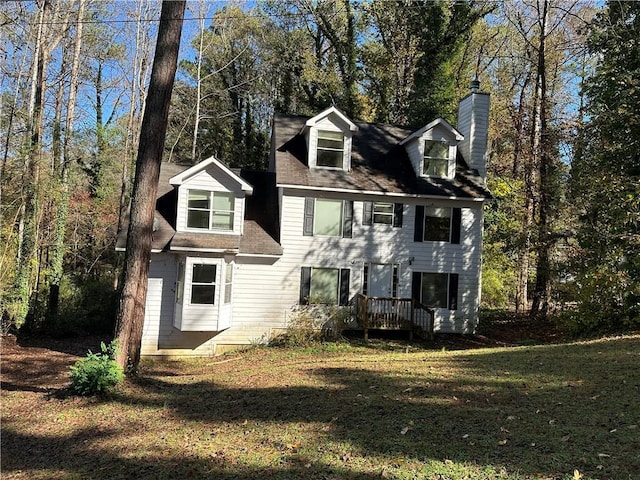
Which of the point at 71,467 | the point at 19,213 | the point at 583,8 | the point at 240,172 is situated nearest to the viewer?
the point at 71,467

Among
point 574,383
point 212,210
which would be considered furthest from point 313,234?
point 574,383

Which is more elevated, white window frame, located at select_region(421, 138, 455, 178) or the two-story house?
white window frame, located at select_region(421, 138, 455, 178)

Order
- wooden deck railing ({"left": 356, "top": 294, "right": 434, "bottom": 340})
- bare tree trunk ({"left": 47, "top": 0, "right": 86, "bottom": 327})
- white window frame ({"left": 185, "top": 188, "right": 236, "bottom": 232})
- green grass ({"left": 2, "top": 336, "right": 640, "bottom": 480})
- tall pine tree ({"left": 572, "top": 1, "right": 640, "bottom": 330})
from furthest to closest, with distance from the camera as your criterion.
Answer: bare tree trunk ({"left": 47, "top": 0, "right": 86, "bottom": 327}), wooden deck railing ({"left": 356, "top": 294, "right": 434, "bottom": 340}), white window frame ({"left": 185, "top": 188, "right": 236, "bottom": 232}), tall pine tree ({"left": 572, "top": 1, "right": 640, "bottom": 330}), green grass ({"left": 2, "top": 336, "right": 640, "bottom": 480})

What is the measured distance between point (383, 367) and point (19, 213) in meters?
12.6

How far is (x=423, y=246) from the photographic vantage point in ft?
55.7

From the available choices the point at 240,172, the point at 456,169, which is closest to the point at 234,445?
the point at 240,172

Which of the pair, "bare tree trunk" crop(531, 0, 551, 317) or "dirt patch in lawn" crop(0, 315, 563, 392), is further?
"bare tree trunk" crop(531, 0, 551, 317)

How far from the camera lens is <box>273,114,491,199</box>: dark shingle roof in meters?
16.3

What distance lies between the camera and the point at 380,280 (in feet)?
54.6

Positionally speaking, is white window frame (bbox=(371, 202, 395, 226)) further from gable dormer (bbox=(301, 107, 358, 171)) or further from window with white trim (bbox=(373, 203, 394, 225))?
gable dormer (bbox=(301, 107, 358, 171))

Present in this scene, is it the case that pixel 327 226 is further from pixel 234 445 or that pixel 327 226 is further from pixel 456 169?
pixel 234 445

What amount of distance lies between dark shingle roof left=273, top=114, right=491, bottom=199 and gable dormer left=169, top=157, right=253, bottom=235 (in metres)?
1.58

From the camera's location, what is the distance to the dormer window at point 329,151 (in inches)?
667

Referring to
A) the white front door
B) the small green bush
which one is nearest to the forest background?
the white front door
